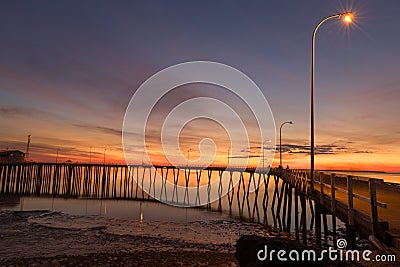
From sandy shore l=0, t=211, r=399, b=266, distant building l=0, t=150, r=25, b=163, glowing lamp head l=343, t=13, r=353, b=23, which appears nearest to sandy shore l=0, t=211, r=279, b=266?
sandy shore l=0, t=211, r=399, b=266

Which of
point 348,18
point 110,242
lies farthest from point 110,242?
point 348,18

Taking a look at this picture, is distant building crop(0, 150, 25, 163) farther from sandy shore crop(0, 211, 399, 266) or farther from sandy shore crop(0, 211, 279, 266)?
sandy shore crop(0, 211, 399, 266)

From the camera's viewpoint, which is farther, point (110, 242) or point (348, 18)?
point (110, 242)

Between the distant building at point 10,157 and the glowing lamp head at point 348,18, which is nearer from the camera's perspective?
the glowing lamp head at point 348,18

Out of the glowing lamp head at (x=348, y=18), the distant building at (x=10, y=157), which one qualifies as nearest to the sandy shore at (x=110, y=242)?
the glowing lamp head at (x=348, y=18)

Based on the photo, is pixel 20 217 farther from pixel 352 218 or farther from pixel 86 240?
pixel 352 218

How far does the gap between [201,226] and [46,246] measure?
39.6 ft

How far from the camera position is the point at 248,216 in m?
31.4

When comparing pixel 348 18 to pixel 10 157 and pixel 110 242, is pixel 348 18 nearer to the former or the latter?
pixel 110 242

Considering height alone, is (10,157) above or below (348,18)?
below

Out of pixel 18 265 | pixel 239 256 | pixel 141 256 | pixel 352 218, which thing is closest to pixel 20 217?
pixel 18 265

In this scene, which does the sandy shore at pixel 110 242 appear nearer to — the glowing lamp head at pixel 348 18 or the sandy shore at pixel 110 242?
the sandy shore at pixel 110 242

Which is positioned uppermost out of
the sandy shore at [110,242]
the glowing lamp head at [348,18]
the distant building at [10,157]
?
the glowing lamp head at [348,18]

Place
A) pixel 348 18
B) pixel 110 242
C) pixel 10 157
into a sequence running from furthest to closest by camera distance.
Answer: pixel 10 157
pixel 110 242
pixel 348 18
